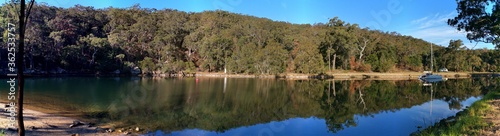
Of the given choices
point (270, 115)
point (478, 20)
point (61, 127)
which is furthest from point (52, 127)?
point (478, 20)

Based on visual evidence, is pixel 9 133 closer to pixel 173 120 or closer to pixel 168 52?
pixel 173 120

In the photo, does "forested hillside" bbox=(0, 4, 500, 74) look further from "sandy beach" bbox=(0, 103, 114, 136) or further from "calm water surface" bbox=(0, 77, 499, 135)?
"sandy beach" bbox=(0, 103, 114, 136)

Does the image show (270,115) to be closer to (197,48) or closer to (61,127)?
(61,127)

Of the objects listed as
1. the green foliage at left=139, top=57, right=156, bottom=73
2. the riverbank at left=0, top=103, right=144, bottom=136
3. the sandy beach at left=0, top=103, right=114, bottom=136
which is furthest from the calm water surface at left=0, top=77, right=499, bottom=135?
the green foliage at left=139, top=57, right=156, bottom=73

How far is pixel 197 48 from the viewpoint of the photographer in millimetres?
60469

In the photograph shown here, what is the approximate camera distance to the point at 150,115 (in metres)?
14.1

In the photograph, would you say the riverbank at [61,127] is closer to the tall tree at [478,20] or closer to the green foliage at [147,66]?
the tall tree at [478,20]

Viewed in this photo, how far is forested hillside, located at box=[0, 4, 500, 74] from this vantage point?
157 feet

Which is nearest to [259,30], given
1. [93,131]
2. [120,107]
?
[120,107]

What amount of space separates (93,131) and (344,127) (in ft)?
29.2

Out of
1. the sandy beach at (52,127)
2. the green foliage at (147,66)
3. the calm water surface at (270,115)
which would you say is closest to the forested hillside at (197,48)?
the green foliage at (147,66)

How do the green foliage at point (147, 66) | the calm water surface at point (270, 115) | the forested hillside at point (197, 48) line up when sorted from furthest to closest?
1. the green foliage at point (147, 66)
2. the forested hillside at point (197, 48)
3. the calm water surface at point (270, 115)

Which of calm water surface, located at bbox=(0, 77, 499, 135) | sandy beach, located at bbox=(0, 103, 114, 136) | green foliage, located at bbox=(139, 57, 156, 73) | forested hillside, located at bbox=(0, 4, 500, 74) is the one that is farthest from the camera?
green foliage, located at bbox=(139, 57, 156, 73)

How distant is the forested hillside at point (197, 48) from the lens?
1890 inches
